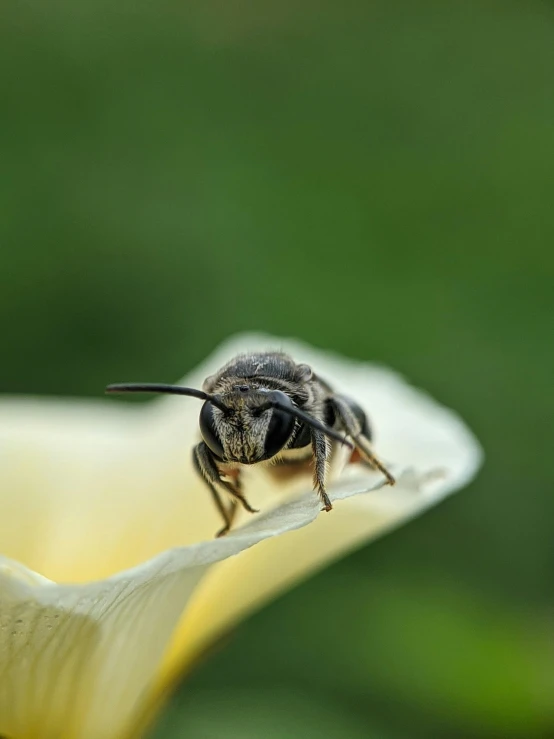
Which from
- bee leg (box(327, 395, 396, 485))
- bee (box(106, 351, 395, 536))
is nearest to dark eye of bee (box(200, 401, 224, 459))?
bee (box(106, 351, 395, 536))

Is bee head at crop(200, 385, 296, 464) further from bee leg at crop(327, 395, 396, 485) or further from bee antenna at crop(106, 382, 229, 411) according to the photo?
bee leg at crop(327, 395, 396, 485)

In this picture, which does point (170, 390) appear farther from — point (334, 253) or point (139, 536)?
point (334, 253)

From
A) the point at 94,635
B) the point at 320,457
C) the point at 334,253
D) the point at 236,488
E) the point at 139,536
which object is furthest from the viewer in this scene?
the point at 334,253

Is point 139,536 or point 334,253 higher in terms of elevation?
point 334,253

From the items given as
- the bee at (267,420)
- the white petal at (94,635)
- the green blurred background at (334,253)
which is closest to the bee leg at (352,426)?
the bee at (267,420)

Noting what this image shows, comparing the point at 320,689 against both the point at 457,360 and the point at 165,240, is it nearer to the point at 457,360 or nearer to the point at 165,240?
the point at 457,360

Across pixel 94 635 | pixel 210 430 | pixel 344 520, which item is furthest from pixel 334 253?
pixel 94 635
